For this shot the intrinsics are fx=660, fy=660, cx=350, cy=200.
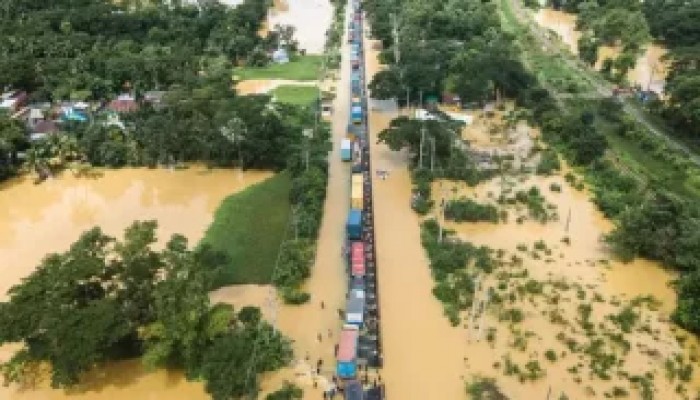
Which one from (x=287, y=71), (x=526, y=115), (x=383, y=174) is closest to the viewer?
(x=383, y=174)

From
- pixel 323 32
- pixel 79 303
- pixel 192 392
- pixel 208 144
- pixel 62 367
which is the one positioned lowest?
pixel 192 392

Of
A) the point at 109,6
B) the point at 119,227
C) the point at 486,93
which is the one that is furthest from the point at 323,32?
the point at 119,227

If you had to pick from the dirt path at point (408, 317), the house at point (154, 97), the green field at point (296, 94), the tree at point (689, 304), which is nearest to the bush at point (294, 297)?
the dirt path at point (408, 317)

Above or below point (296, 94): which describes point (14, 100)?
above

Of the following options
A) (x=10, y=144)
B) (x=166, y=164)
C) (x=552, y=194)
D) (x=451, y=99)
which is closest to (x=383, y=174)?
(x=552, y=194)

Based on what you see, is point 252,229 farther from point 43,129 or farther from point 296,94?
point 296,94

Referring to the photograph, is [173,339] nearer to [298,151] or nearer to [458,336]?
[458,336]
